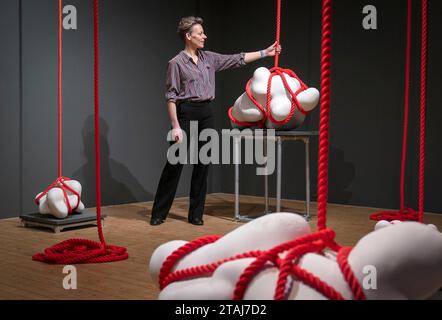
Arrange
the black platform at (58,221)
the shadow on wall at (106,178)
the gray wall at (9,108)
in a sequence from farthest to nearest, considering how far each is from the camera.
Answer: the shadow on wall at (106,178)
the gray wall at (9,108)
the black platform at (58,221)

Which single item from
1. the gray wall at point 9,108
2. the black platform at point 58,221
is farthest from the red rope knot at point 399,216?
the gray wall at point 9,108

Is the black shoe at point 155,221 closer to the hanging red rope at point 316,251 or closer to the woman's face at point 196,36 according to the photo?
the woman's face at point 196,36

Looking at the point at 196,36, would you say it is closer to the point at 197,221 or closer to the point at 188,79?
the point at 188,79

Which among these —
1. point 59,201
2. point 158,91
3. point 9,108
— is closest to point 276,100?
point 59,201

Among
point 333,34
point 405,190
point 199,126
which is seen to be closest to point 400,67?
point 333,34

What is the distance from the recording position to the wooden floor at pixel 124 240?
1.97 meters

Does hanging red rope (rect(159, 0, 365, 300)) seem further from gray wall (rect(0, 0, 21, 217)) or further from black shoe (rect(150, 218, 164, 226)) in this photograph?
gray wall (rect(0, 0, 21, 217))

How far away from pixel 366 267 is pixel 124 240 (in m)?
2.05

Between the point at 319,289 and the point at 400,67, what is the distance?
3501mm

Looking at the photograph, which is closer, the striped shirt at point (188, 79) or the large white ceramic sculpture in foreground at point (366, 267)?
the large white ceramic sculpture in foreground at point (366, 267)

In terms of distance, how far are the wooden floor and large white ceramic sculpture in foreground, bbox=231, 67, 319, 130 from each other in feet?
2.15

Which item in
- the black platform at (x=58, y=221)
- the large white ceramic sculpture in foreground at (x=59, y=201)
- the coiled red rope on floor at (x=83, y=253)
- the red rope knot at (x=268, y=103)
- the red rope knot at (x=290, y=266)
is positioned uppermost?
the red rope knot at (x=268, y=103)

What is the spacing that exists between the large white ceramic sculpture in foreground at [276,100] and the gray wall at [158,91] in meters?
1.01

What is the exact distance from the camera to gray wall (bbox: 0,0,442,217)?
3691mm
